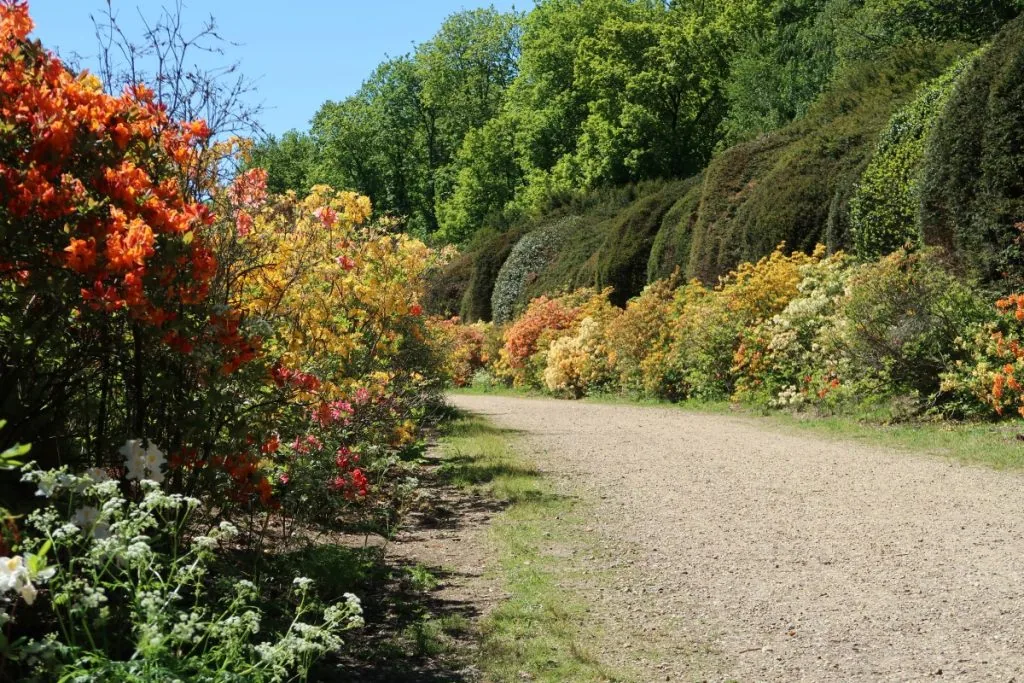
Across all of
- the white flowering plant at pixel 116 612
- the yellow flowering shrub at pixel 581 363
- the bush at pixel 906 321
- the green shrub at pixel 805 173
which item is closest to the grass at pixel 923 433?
the bush at pixel 906 321

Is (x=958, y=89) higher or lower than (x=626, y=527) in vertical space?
higher

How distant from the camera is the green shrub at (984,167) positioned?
33.9 ft

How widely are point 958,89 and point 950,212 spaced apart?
1343 millimetres


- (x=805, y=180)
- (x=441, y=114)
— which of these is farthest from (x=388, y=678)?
(x=441, y=114)

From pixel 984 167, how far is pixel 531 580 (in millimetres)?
7671

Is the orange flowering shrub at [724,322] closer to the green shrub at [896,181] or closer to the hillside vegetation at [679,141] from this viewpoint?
the hillside vegetation at [679,141]

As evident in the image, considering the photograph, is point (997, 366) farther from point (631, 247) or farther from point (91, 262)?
point (631, 247)

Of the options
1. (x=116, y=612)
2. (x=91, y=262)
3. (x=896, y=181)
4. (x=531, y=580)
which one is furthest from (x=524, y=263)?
(x=116, y=612)

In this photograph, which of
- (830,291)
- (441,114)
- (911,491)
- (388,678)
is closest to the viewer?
(388,678)

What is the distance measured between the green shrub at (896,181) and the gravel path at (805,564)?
487 centimetres

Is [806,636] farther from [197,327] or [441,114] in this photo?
[441,114]

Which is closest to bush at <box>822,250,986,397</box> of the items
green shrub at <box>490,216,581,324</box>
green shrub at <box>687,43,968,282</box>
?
green shrub at <box>687,43,968,282</box>

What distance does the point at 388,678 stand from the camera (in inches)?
155

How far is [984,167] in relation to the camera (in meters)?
10.6
